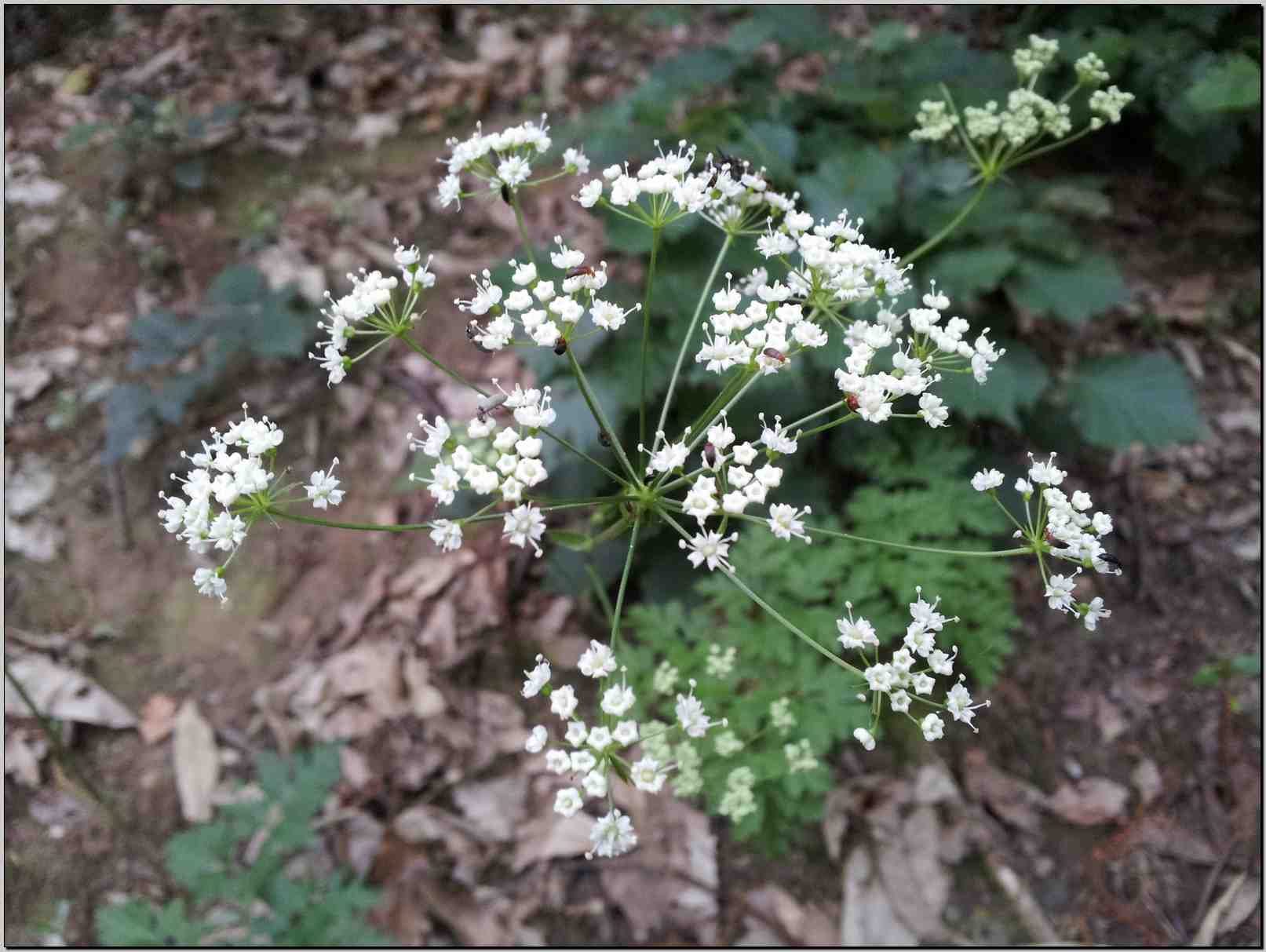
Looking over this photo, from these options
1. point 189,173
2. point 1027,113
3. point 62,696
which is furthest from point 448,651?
point 189,173

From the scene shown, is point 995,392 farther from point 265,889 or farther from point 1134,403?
point 265,889

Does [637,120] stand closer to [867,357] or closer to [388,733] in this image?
[867,357]

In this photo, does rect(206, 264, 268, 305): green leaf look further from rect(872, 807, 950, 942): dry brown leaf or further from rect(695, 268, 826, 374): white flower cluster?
rect(872, 807, 950, 942): dry brown leaf

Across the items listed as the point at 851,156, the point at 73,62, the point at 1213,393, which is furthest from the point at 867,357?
the point at 73,62

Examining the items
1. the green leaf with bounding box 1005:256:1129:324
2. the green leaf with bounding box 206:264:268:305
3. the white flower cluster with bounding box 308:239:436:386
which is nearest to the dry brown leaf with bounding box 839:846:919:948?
the green leaf with bounding box 1005:256:1129:324

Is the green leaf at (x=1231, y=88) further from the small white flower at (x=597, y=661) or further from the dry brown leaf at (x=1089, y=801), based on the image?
the small white flower at (x=597, y=661)

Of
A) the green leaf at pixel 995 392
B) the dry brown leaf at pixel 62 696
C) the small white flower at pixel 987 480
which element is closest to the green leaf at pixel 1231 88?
the green leaf at pixel 995 392
